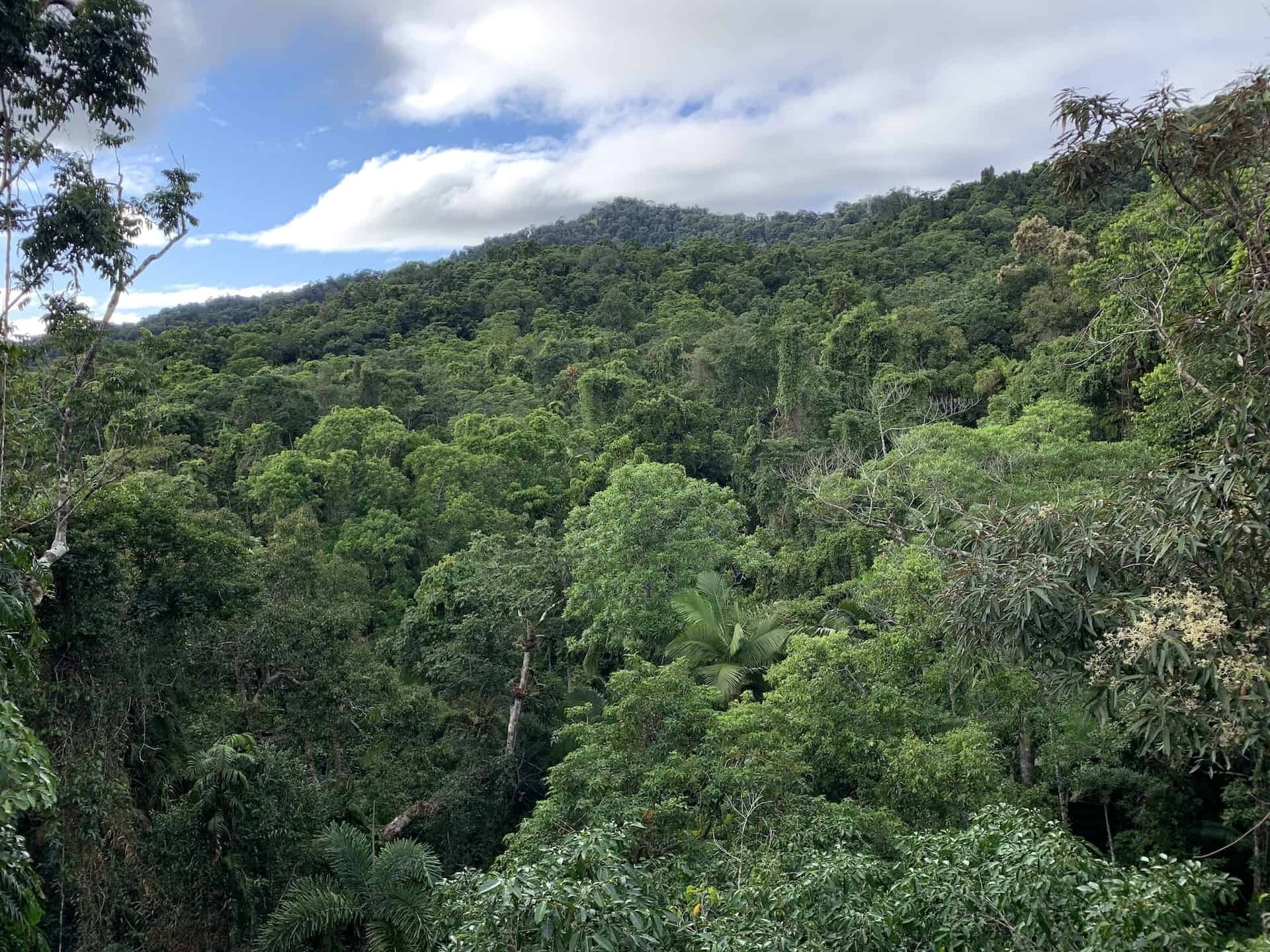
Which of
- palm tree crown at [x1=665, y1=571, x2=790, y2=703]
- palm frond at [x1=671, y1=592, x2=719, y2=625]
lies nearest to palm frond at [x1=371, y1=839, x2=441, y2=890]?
palm tree crown at [x1=665, y1=571, x2=790, y2=703]

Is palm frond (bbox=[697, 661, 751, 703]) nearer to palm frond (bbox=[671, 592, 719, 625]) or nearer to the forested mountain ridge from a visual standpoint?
palm frond (bbox=[671, 592, 719, 625])

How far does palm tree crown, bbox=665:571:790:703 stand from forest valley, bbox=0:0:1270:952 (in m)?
0.07

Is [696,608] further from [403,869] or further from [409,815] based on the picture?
[403,869]

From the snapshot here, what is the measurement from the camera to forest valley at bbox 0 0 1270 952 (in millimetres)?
4168

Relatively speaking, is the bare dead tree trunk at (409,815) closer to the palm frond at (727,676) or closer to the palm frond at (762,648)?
the palm frond at (727,676)

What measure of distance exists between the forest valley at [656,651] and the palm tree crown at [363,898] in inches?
1.7

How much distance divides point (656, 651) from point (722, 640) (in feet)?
5.60

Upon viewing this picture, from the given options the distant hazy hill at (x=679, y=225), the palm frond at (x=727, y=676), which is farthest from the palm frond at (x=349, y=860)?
the distant hazy hill at (x=679, y=225)

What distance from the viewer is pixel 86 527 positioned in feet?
28.0

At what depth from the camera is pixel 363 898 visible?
8820mm

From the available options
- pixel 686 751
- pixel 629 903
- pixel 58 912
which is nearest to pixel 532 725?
pixel 686 751

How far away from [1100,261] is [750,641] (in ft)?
37.3

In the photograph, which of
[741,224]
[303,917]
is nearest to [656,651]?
[303,917]

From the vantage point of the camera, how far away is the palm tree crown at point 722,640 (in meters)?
12.9
